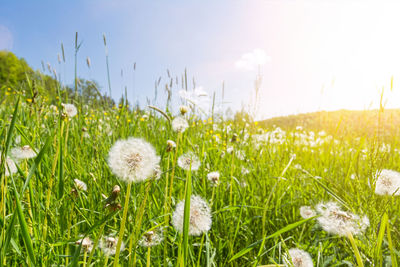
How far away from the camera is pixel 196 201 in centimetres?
104

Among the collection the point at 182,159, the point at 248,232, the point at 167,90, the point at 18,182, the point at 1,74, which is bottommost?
the point at 248,232

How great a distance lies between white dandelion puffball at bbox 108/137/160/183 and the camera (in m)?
0.81

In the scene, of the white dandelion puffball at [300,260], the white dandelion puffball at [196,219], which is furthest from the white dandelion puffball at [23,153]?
the white dandelion puffball at [300,260]

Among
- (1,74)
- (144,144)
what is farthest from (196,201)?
(1,74)

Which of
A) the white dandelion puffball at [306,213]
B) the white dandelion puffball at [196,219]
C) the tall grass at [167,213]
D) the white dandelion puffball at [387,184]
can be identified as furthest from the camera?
the white dandelion puffball at [306,213]

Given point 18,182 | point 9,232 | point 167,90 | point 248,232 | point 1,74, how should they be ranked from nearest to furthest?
point 9,232, point 248,232, point 18,182, point 167,90, point 1,74

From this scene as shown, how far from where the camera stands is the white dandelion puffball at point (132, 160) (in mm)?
809

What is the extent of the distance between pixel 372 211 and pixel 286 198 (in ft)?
4.30

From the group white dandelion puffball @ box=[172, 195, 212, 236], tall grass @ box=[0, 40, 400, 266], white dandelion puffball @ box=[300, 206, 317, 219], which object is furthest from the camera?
white dandelion puffball @ box=[300, 206, 317, 219]

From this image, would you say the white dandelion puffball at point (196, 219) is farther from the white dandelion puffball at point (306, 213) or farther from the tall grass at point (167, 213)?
the white dandelion puffball at point (306, 213)

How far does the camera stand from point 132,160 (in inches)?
33.2

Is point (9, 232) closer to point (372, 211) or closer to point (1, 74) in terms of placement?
point (372, 211)

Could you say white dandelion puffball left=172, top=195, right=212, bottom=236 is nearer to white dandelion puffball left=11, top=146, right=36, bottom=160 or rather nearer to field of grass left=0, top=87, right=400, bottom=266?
field of grass left=0, top=87, right=400, bottom=266

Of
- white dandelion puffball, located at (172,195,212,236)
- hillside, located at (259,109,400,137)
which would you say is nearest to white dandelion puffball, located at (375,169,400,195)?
hillside, located at (259,109,400,137)
